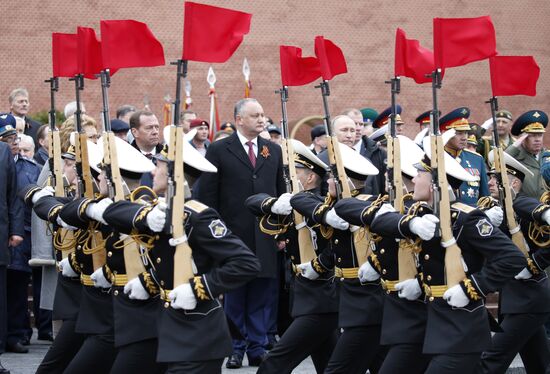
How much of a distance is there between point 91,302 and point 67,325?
37 cm

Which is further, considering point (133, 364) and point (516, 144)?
point (516, 144)

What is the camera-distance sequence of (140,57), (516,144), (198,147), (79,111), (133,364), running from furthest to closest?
1. (198,147)
2. (516,144)
3. (79,111)
4. (140,57)
5. (133,364)

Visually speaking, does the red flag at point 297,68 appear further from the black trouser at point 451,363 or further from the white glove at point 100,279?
the black trouser at point 451,363

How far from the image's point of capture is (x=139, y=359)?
650 centimetres

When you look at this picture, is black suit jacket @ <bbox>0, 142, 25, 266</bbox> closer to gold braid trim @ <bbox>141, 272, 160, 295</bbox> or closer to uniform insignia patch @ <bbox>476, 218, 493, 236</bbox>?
gold braid trim @ <bbox>141, 272, 160, 295</bbox>

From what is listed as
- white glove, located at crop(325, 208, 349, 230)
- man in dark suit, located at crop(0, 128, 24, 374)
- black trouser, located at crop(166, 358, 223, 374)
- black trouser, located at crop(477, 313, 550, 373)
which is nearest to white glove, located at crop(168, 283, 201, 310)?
black trouser, located at crop(166, 358, 223, 374)

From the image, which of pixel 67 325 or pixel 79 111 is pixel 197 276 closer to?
pixel 67 325

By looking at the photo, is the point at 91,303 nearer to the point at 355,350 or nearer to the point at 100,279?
the point at 100,279

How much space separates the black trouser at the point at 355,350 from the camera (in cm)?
746

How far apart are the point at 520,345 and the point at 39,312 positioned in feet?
16.0

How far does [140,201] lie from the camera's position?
21.3 feet

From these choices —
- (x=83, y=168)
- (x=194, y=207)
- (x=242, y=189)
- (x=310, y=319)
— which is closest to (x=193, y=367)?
(x=194, y=207)

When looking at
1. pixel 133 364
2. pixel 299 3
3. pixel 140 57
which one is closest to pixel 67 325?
pixel 133 364

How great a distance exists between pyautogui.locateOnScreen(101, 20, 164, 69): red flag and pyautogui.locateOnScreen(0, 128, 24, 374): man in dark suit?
2653 millimetres
